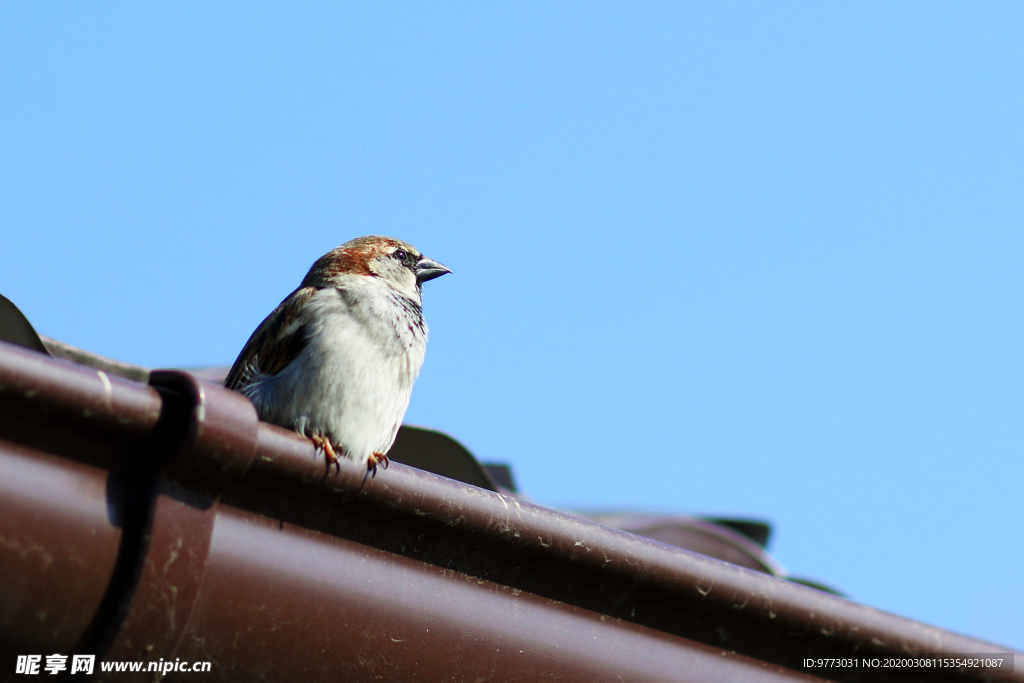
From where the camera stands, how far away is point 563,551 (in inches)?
71.9

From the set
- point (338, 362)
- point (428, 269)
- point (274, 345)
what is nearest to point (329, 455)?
point (338, 362)

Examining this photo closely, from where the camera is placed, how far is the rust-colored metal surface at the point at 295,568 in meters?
1.29

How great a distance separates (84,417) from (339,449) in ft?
1.60

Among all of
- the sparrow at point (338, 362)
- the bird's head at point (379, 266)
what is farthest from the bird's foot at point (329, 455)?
the bird's head at point (379, 266)

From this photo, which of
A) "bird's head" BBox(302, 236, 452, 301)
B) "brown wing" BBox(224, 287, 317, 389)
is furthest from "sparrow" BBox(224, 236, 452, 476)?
"bird's head" BBox(302, 236, 452, 301)

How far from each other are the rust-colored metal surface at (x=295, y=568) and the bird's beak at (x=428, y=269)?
170cm

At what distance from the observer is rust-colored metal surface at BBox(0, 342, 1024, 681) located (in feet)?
4.22

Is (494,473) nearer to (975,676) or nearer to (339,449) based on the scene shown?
(975,676)

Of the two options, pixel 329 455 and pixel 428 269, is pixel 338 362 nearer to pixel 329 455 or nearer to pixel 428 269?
pixel 329 455

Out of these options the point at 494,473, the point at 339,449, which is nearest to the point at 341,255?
the point at 494,473

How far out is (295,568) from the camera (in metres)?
1.53

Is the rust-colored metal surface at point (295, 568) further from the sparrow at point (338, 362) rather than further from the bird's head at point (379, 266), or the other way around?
the bird's head at point (379, 266)

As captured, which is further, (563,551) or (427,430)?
(427,430)

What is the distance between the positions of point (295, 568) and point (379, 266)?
5.75 ft
